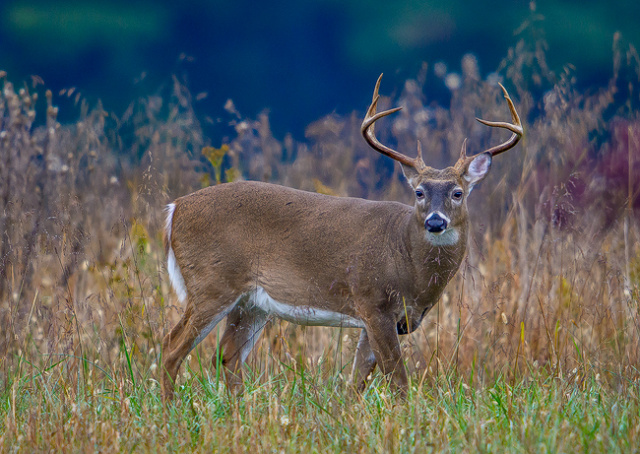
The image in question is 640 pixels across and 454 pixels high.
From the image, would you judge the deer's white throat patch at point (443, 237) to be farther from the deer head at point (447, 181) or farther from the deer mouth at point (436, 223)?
the deer mouth at point (436, 223)

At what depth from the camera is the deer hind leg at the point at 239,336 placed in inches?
194

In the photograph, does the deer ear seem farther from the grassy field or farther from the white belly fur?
the white belly fur

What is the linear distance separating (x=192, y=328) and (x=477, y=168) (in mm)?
1692

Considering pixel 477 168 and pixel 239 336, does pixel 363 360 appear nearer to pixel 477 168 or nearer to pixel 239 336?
pixel 239 336

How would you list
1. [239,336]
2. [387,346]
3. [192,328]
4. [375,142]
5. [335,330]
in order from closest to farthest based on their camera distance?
[387,346] < [192,328] < [375,142] < [239,336] < [335,330]

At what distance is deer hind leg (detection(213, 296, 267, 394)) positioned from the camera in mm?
4938

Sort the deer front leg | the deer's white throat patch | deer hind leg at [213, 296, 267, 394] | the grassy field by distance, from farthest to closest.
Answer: deer hind leg at [213, 296, 267, 394]
the deer's white throat patch
the deer front leg
the grassy field

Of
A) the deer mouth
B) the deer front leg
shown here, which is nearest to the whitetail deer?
the deer front leg

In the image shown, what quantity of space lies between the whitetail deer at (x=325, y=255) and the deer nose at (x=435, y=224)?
11cm

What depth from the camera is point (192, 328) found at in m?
4.55

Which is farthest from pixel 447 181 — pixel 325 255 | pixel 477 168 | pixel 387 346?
pixel 387 346

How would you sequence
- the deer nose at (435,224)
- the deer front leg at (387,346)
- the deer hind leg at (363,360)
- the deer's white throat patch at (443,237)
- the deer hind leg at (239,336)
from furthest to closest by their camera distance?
the deer hind leg at (239,336)
the deer hind leg at (363,360)
the deer's white throat patch at (443,237)
the deer front leg at (387,346)
the deer nose at (435,224)

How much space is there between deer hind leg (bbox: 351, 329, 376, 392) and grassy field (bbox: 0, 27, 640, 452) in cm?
14

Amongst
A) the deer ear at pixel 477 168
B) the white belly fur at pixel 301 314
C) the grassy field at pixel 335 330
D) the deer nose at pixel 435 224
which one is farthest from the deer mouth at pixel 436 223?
the white belly fur at pixel 301 314
